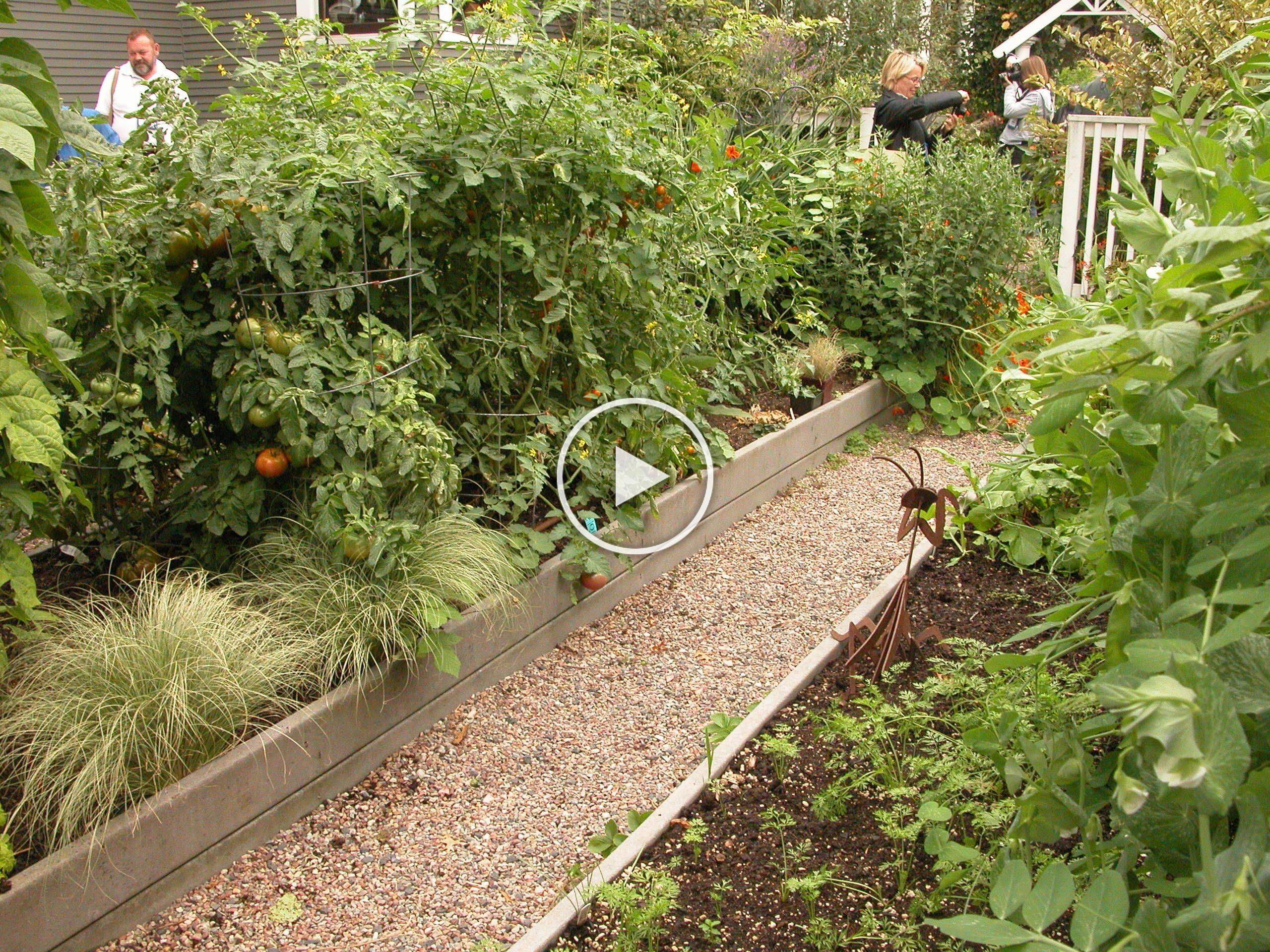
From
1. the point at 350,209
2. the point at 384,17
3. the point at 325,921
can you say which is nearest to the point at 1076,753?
the point at 325,921

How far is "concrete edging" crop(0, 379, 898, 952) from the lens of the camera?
7.39 ft

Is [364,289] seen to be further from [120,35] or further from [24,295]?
[120,35]

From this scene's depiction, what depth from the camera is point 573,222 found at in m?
3.91

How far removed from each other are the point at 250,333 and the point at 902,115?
20.1 ft

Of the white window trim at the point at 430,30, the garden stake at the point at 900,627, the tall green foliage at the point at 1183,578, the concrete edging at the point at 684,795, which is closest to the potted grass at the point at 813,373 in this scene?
the concrete edging at the point at 684,795

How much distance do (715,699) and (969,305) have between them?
3.94m

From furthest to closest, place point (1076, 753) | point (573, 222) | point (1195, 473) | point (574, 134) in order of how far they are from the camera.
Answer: point (573, 222) < point (574, 134) < point (1076, 753) < point (1195, 473)

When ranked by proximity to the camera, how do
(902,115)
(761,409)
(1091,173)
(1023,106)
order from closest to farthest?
(761,409) < (1091,173) < (902,115) < (1023,106)

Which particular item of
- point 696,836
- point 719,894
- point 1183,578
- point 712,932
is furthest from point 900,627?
point 1183,578

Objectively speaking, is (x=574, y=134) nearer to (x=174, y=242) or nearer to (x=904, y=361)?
(x=174, y=242)

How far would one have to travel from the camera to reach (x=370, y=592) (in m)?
3.11

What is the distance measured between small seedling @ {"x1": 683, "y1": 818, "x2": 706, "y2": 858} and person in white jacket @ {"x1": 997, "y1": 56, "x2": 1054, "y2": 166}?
863 cm

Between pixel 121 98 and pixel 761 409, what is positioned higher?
pixel 121 98

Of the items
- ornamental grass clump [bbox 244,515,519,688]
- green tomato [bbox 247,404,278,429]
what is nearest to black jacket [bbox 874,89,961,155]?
ornamental grass clump [bbox 244,515,519,688]
